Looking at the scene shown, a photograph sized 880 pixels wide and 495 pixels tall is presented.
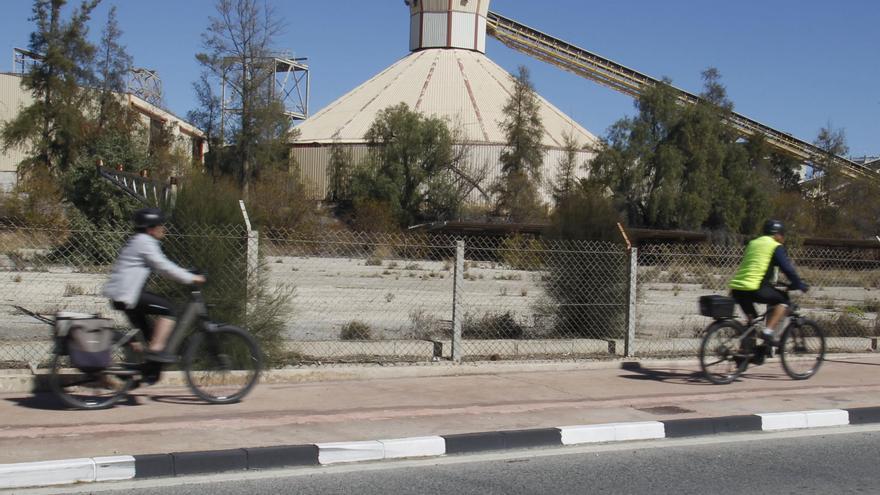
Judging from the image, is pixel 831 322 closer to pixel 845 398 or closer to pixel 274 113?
pixel 845 398

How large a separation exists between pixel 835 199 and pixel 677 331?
183 ft

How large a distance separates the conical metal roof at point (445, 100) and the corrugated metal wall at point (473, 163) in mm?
897

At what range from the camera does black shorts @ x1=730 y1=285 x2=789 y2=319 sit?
10125mm

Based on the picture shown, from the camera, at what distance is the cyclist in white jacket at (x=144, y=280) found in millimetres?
7719

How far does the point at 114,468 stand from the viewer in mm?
6148

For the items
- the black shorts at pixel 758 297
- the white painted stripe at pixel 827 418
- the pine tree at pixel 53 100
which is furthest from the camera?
the pine tree at pixel 53 100

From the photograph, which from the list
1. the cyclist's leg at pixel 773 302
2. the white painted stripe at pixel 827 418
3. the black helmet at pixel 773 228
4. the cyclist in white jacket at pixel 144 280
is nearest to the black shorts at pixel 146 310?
the cyclist in white jacket at pixel 144 280

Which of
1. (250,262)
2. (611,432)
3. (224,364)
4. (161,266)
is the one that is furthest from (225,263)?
(611,432)

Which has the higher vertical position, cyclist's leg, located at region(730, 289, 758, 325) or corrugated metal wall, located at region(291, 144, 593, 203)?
corrugated metal wall, located at region(291, 144, 593, 203)

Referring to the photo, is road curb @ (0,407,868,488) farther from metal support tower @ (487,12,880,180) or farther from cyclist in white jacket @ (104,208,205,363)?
metal support tower @ (487,12,880,180)

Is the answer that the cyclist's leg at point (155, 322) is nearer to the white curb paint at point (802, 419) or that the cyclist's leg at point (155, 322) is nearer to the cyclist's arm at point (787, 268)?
the white curb paint at point (802, 419)

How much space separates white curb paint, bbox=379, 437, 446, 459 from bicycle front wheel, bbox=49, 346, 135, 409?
2468 mm

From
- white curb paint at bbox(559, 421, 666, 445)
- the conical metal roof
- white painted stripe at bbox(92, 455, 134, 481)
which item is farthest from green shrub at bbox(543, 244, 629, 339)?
→ the conical metal roof

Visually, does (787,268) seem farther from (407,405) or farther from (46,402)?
(46,402)
